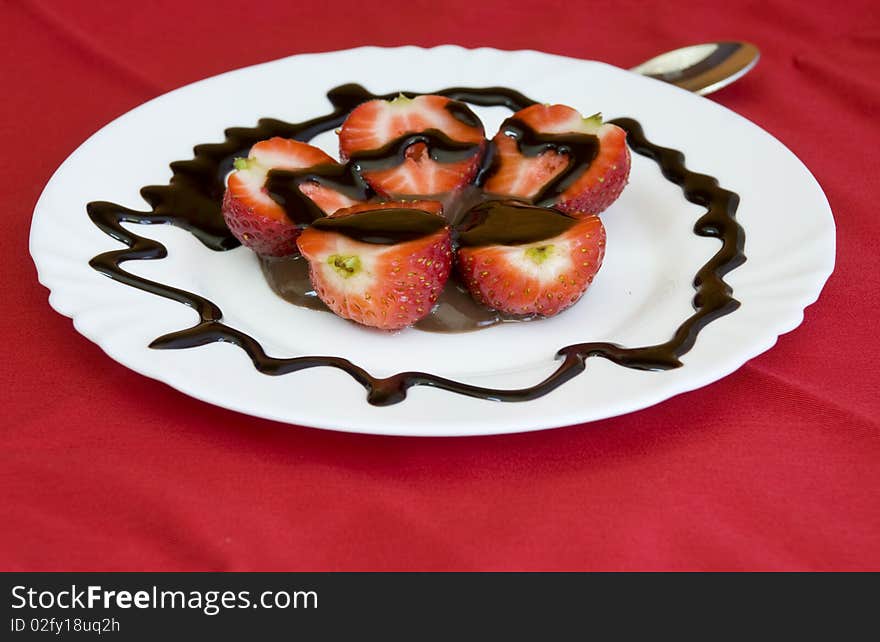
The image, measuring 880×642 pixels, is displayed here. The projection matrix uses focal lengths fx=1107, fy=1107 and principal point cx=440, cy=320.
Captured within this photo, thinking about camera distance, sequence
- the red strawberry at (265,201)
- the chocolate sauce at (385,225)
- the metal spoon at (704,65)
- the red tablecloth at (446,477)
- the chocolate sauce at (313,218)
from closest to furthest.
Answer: the red tablecloth at (446,477) → the chocolate sauce at (313,218) → the chocolate sauce at (385,225) → the red strawberry at (265,201) → the metal spoon at (704,65)

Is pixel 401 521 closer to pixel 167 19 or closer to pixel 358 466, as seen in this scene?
pixel 358 466

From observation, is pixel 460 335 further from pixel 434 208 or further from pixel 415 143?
pixel 415 143

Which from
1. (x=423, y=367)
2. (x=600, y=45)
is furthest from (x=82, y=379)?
(x=600, y=45)

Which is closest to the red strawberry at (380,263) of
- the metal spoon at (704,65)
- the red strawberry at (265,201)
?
the red strawberry at (265,201)

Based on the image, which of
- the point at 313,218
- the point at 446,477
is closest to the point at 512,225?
the point at 313,218

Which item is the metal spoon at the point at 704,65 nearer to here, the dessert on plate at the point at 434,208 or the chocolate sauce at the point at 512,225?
the dessert on plate at the point at 434,208

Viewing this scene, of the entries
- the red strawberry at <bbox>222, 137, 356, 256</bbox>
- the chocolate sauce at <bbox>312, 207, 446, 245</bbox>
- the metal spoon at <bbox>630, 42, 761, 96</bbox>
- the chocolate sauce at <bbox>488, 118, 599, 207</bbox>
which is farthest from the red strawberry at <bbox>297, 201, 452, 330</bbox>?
the metal spoon at <bbox>630, 42, 761, 96</bbox>
